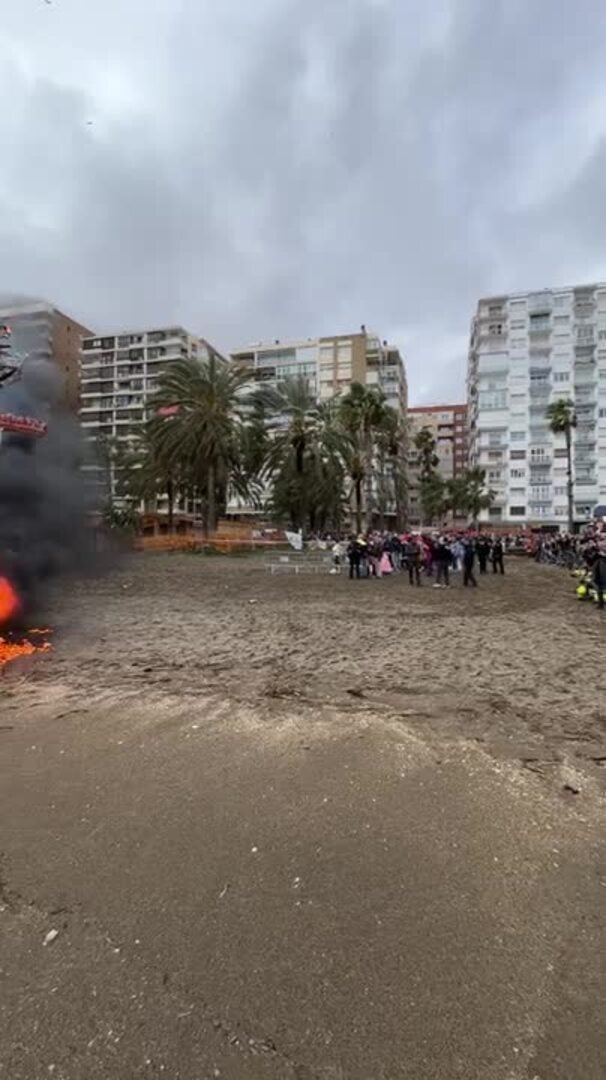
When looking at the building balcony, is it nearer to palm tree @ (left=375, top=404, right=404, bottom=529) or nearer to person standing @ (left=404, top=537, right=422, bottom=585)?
palm tree @ (left=375, top=404, right=404, bottom=529)

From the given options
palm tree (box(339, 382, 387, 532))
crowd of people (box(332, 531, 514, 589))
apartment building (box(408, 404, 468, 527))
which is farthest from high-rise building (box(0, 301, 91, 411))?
apartment building (box(408, 404, 468, 527))

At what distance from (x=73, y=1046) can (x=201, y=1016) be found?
1.69 feet

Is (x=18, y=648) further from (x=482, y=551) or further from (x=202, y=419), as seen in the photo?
(x=202, y=419)

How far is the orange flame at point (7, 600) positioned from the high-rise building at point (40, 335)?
4500 mm

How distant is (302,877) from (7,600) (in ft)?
35.2

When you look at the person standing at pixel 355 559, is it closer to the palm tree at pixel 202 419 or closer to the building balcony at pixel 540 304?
the palm tree at pixel 202 419

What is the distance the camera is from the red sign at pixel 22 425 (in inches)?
487

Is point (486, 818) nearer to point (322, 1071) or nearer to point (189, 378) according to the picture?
point (322, 1071)

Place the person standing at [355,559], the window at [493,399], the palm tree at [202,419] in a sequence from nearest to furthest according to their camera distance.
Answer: the person standing at [355,559] < the palm tree at [202,419] < the window at [493,399]

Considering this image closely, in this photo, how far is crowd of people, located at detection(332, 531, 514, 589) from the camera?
24.4 meters

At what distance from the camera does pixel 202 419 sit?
154ft

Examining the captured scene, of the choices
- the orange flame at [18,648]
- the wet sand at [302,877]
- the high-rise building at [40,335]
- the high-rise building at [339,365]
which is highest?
the high-rise building at [339,365]

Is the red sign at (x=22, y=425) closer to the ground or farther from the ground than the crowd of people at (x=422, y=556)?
farther from the ground

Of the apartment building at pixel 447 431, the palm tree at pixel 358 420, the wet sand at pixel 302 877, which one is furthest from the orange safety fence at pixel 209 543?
the apartment building at pixel 447 431
